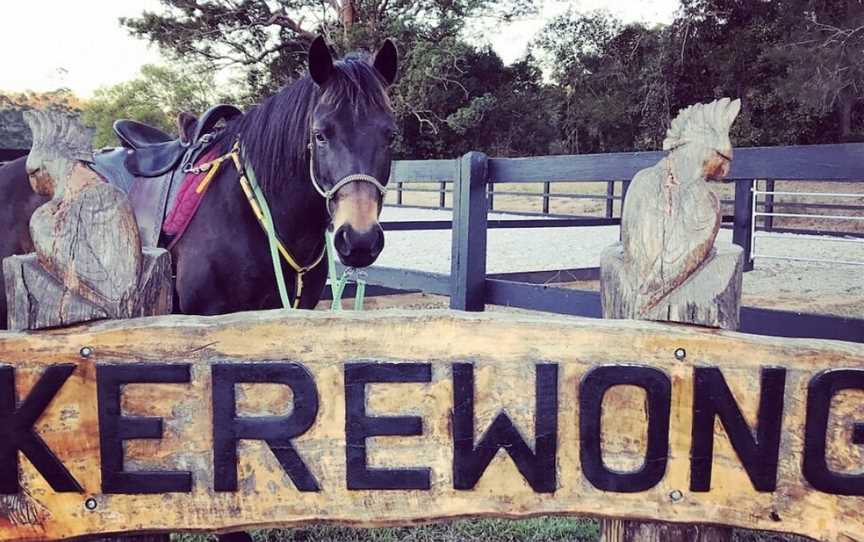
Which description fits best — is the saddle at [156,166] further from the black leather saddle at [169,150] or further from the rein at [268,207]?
the rein at [268,207]

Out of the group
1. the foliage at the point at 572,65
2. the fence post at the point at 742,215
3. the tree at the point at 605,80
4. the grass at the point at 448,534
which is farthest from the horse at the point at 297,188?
the tree at the point at 605,80

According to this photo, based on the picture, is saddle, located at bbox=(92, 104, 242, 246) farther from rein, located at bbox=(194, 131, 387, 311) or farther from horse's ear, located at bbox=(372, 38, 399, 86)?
horse's ear, located at bbox=(372, 38, 399, 86)

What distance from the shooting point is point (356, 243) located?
2133 millimetres

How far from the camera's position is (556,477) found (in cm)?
123

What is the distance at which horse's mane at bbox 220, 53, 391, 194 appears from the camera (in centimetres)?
235

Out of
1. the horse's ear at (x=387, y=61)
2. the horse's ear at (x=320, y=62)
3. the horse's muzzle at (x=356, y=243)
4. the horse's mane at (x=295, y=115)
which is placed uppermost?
the horse's ear at (x=387, y=61)

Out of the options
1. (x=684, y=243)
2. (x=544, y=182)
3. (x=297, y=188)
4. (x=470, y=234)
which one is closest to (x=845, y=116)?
(x=544, y=182)

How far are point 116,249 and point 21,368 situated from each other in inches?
10.0

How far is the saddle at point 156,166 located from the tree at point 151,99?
Result: 21.7 metres

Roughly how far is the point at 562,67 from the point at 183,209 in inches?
903

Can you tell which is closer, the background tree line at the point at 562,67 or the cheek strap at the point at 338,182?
the cheek strap at the point at 338,182

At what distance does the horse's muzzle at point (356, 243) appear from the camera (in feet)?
7.00

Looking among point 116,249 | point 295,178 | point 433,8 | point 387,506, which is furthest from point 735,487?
point 433,8

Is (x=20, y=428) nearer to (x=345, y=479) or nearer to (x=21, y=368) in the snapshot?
(x=21, y=368)
